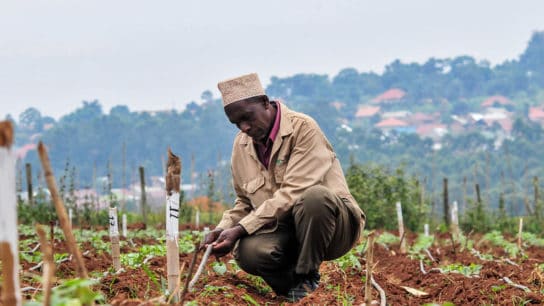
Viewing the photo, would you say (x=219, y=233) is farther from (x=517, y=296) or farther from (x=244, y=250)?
(x=517, y=296)

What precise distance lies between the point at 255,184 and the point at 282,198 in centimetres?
30

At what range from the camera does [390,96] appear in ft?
325

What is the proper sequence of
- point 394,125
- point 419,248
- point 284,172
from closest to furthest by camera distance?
1. point 284,172
2. point 419,248
3. point 394,125

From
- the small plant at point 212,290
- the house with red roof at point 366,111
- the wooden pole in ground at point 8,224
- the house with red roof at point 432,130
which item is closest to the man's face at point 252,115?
the small plant at point 212,290

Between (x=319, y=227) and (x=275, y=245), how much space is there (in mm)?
298

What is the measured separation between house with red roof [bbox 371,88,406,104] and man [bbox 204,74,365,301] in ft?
307

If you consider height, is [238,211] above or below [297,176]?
below

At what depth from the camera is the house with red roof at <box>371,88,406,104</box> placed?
9812cm

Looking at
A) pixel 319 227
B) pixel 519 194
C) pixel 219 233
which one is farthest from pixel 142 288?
pixel 519 194

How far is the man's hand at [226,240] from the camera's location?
4.66 metres

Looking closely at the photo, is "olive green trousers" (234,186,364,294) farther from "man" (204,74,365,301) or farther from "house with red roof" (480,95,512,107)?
"house with red roof" (480,95,512,107)

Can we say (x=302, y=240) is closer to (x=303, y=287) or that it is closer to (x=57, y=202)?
(x=303, y=287)

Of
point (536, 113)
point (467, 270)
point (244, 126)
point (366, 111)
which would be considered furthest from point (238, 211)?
point (366, 111)

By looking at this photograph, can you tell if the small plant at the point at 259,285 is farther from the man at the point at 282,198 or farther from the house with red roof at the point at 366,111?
the house with red roof at the point at 366,111
